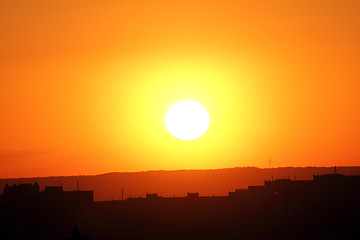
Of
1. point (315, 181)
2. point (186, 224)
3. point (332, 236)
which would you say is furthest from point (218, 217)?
point (332, 236)

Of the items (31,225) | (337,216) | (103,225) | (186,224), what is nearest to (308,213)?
(337,216)

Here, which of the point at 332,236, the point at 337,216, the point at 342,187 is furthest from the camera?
the point at 342,187

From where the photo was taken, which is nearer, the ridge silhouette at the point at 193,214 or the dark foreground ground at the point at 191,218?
the dark foreground ground at the point at 191,218

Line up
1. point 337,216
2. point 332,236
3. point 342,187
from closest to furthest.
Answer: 1. point 332,236
2. point 337,216
3. point 342,187

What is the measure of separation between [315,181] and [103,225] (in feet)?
96.4

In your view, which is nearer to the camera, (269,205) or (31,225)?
(31,225)

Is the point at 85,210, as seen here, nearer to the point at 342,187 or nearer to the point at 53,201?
the point at 53,201

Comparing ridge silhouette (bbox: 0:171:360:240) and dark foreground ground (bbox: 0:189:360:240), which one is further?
ridge silhouette (bbox: 0:171:360:240)

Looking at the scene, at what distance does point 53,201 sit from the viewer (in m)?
123

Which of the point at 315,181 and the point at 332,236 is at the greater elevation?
the point at 315,181

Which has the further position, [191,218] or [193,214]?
[193,214]

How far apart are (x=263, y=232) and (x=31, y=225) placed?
27738 mm

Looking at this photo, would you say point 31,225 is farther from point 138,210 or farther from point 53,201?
point 138,210

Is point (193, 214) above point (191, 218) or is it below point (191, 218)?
above
